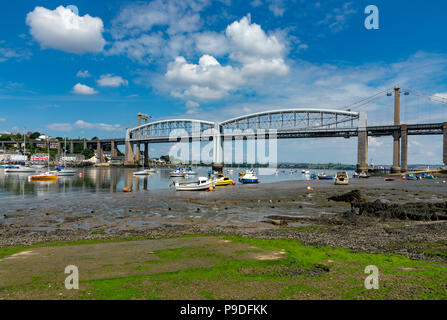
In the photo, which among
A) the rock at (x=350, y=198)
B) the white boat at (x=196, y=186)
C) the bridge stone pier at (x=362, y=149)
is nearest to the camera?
the rock at (x=350, y=198)

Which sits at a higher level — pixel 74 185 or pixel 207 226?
pixel 207 226

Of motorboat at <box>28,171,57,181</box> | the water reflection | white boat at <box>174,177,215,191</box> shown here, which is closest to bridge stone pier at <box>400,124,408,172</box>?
the water reflection

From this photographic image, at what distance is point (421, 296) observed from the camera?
291 inches

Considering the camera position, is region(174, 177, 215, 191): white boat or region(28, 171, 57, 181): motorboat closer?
region(174, 177, 215, 191): white boat

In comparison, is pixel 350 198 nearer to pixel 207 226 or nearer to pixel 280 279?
pixel 207 226

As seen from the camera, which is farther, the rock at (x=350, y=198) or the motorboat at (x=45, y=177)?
the motorboat at (x=45, y=177)

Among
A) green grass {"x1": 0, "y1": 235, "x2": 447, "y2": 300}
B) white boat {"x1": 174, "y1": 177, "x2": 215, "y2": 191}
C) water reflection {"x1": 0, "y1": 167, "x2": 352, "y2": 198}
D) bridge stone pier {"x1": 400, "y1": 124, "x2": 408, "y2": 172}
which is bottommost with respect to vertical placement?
water reflection {"x1": 0, "y1": 167, "x2": 352, "y2": 198}

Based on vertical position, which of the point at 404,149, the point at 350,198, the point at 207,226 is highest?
the point at 404,149

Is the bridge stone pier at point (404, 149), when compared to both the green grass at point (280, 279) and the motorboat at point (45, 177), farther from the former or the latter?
the motorboat at point (45, 177)

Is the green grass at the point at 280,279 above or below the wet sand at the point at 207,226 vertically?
above

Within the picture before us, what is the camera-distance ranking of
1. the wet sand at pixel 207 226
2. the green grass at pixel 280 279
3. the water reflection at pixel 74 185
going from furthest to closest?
the water reflection at pixel 74 185
the wet sand at pixel 207 226
the green grass at pixel 280 279

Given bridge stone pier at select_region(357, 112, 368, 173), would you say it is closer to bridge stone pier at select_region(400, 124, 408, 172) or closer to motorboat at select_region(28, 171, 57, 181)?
bridge stone pier at select_region(400, 124, 408, 172)

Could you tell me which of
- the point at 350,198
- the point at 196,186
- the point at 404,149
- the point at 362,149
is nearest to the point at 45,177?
the point at 196,186

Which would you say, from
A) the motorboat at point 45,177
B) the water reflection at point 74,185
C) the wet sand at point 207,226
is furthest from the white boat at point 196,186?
the motorboat at point 45,177
